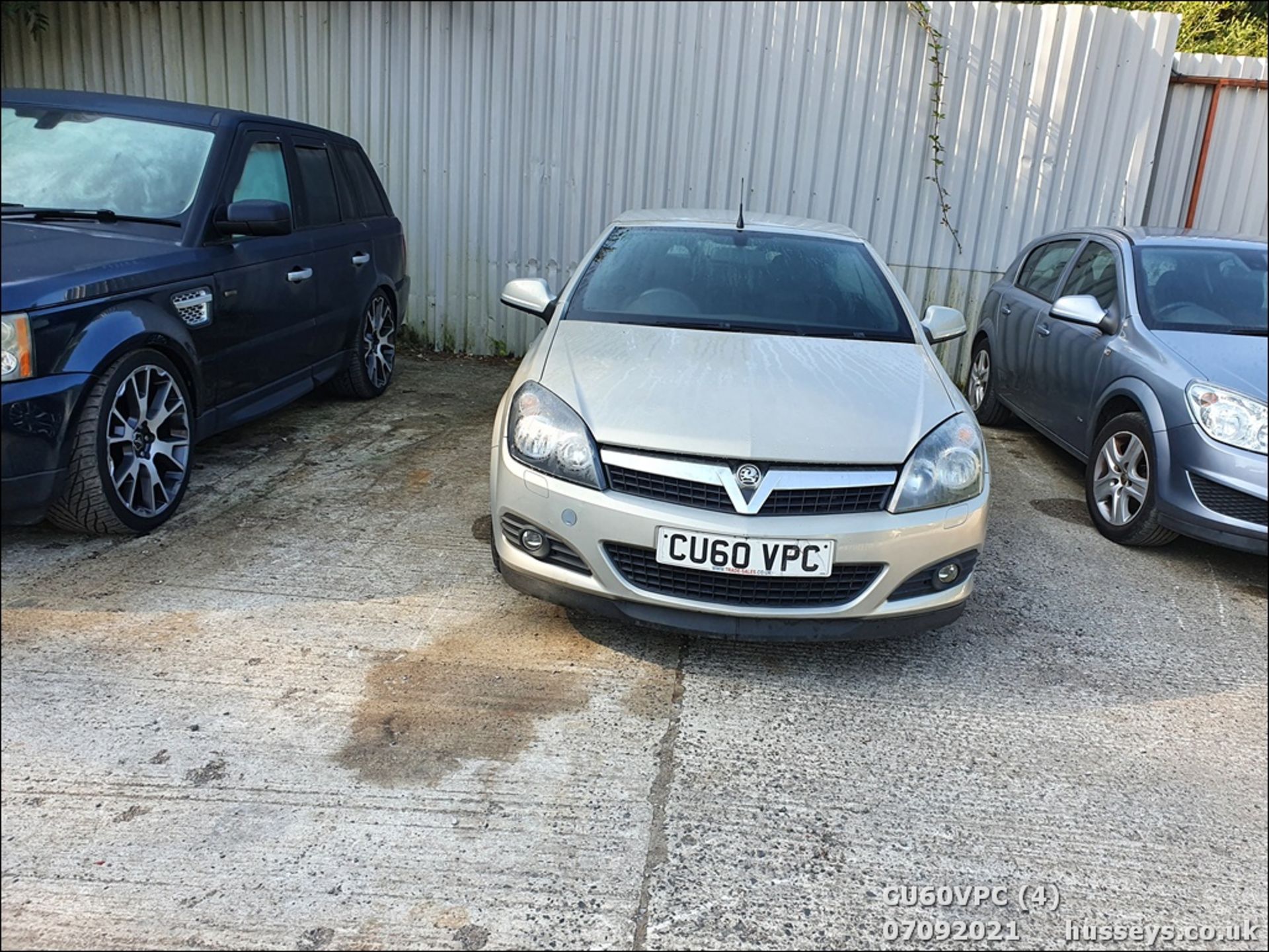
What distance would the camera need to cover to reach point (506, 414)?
131 inches

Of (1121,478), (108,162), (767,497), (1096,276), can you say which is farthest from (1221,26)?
(108,162)

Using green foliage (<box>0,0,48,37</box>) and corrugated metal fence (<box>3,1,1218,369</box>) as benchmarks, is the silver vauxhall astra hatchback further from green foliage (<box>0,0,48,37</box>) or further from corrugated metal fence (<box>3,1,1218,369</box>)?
green foliage (<box>0,0,48,37</box>)

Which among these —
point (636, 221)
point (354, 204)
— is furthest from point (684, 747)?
point (354, 204)

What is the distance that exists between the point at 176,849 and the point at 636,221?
3.39 meters

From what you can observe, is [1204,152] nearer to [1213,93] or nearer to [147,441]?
[1213,93]

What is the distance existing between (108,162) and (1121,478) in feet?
14.4

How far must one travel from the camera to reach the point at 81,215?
319 centimetres

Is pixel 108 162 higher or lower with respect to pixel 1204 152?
lower

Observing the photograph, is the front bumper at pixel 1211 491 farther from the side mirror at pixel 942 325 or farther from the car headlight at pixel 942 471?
the side mirror at pixel 942 325

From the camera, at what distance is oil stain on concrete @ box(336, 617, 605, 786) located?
2594 millimetres

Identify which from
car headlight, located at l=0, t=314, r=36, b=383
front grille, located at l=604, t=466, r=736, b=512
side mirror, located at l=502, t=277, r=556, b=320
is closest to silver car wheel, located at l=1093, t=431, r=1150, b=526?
front grille, located at l=604, t=466, r=736, b=512

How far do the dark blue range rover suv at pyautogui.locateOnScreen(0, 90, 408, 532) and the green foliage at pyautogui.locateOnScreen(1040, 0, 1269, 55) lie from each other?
892 cm

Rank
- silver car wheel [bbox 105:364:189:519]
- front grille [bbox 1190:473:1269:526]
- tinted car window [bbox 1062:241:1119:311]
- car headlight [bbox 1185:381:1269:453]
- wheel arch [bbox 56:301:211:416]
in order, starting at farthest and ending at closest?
tinted car window [bbox 1062:241:1119:311] < silver car wheel [bbox 105:364:189:519] < wheel arch [bbox 56:301:211:416] < front grille [bbox 1190:473:1269:526] < car headlight [bbox 1185:381:1269:453]

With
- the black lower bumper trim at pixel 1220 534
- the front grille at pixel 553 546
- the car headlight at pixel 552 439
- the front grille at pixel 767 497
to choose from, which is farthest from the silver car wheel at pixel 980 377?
the front grille at pixel 553 546
